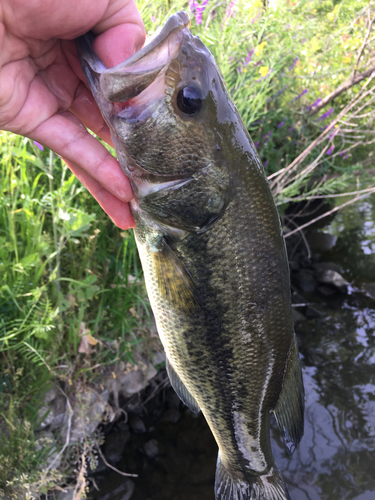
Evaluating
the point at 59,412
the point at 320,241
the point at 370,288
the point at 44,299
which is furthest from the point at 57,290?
the point at 320,241

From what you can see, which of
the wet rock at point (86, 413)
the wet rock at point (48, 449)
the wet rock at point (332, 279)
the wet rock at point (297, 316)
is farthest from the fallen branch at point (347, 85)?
the wet rock at point (48, 449)

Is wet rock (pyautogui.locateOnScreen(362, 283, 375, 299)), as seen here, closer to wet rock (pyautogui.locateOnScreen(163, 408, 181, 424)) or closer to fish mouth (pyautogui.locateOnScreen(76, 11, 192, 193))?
wet rock (pyautogui.locateOnScreen(163, 408, 181, 424))

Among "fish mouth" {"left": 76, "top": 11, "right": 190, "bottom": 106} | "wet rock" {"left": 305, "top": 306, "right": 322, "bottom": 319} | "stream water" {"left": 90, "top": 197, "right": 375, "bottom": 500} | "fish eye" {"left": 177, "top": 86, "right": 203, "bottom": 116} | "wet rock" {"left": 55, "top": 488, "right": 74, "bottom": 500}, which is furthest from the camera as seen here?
"wet rock" {"left": 305, "top": 306, "right": 322, "bottom": 319}

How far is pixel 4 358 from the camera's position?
7.82ft

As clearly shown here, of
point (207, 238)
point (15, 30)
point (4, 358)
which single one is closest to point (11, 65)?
point (15, 30)

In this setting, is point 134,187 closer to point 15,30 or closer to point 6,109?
point 6,109

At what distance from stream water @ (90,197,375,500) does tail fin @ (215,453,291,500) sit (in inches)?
55.8

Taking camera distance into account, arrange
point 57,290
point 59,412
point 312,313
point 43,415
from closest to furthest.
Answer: point 57,290
point 43,415
point 59,412
point 312,313

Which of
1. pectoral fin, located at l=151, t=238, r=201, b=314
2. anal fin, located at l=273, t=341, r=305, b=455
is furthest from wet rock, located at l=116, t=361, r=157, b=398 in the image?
pectoral fin, located at l=151, t=238, r=201, b=314

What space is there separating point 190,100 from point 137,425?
3162mm

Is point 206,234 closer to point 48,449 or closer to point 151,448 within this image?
point 48,449

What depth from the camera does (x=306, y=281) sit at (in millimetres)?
6332

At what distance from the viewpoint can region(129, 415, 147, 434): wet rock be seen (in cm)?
Result: 350

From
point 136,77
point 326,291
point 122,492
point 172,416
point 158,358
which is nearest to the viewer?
point 136,77
